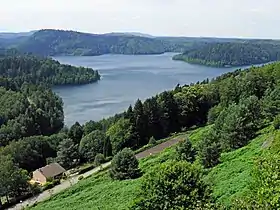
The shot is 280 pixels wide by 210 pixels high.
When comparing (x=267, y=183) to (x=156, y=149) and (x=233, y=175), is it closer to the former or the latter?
(x=233, y=175)

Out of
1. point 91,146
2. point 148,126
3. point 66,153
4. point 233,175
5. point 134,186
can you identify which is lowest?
point 66,153

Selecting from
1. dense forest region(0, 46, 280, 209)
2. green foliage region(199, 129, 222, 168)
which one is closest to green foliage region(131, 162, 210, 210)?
green foliage region(199, 129, 222, 168)

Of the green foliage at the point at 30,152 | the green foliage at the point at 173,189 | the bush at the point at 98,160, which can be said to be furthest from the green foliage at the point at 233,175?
the green foliage at the point at 30,152

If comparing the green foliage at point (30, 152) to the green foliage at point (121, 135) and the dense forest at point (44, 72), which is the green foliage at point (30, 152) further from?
the dense forest at point (44, 72)

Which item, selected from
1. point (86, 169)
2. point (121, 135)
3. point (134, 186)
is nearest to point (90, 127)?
point (121, 135)

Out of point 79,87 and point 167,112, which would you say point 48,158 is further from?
point 79,87

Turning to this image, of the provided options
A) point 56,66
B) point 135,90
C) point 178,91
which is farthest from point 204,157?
point 56,66
